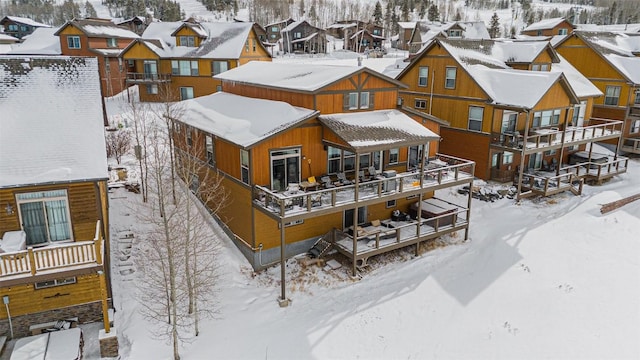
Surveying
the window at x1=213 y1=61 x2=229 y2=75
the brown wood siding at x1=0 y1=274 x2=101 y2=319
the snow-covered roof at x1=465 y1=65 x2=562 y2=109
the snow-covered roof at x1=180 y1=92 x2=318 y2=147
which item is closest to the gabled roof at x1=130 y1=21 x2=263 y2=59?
the window at x1=213 y1=61 x2=229 y2=75

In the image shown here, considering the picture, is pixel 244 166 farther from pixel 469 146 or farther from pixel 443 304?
pixel 469 146

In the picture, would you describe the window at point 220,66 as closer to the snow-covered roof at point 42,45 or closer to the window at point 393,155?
the snow-covered roof at point 42,45

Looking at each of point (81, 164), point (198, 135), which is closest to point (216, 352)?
point (81, 164)

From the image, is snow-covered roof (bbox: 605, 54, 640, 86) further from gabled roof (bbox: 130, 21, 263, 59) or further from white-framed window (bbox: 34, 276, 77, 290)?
white-framed window (bbox: 34, 276, 77, 290)

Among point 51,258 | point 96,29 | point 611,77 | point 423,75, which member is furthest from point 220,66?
point 611,77

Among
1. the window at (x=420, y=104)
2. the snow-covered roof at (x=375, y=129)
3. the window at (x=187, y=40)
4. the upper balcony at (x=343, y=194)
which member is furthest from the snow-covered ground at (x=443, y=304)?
the window at (x=187, y=40)

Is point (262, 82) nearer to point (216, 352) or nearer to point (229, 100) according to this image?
point (229, 100)

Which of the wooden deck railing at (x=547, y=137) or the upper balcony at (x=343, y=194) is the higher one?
the wooden deck railing at (x=547, y=137)
